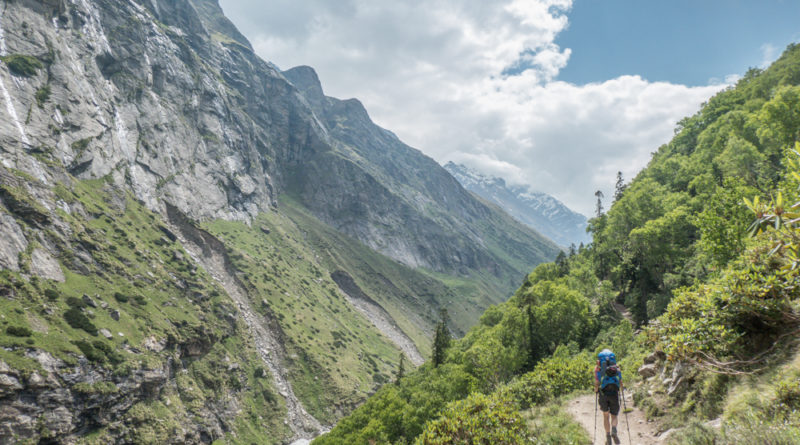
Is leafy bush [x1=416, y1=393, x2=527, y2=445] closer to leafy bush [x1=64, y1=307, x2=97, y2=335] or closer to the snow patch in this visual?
leafy bush [x1=64, y1=307, x2=97, y2=335]

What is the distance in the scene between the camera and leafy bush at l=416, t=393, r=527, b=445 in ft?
47.8

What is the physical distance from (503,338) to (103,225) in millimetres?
153314

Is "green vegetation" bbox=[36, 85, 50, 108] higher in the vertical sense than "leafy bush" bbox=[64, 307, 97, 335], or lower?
higher

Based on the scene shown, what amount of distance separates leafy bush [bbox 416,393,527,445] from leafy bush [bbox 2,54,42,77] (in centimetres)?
20476

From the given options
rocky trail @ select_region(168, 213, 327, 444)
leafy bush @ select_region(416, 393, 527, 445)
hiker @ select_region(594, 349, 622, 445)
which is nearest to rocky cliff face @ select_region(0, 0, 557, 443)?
rocky trail @ select_region(168, 213, 327, 444)

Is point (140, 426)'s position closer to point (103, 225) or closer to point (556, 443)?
point (103, 225)

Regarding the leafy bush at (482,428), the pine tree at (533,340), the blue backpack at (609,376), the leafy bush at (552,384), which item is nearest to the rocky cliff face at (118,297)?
the pine tree at (533,340)

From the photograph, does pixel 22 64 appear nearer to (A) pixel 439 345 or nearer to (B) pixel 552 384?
(A) pixel 439 345

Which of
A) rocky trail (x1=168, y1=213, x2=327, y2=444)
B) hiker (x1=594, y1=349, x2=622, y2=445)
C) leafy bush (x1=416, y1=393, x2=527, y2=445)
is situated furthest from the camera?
rocky trail (x1=168, y1=213, x2=327, y2=444)

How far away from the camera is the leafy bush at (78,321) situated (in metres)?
83.2

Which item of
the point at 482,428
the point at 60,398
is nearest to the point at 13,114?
the point at 60,398

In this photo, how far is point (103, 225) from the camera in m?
128

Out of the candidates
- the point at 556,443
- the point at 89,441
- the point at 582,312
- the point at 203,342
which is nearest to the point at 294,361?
the point at 203,342

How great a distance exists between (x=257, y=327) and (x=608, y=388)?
542ft
